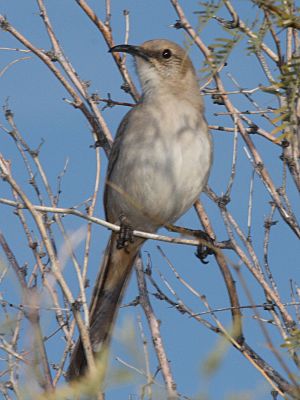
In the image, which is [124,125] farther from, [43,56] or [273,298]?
[273,298]

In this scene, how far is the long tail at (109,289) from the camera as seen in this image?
4.52 m

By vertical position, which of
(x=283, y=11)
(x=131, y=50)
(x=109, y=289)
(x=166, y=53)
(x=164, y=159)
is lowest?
(x=283, y=11)

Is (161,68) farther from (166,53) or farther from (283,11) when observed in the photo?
(283,11)

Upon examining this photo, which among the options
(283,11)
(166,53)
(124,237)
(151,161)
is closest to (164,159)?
(151,161)

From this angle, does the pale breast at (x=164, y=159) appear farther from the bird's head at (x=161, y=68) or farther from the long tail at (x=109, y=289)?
the long tail at (x=109, y=289)

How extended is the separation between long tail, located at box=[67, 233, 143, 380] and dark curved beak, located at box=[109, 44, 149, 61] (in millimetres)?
1307

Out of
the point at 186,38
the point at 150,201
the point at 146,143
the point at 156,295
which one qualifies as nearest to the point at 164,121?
the point at 146,143

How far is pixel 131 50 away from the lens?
5090 millimetres

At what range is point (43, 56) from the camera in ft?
15.1

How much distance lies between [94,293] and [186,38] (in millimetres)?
3336

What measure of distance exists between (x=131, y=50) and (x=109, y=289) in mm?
1680

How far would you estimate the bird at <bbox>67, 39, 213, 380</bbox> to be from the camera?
15.6ft

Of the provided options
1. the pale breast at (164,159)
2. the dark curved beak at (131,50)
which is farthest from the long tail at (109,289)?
the dark curved beak at (131,50)

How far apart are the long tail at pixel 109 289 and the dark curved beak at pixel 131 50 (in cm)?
131
